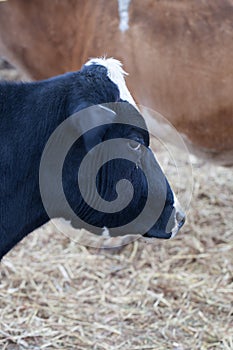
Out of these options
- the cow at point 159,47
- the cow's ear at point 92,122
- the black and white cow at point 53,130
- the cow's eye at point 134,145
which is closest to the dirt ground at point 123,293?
the cow at point 159,47

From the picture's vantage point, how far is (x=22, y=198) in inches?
82.7

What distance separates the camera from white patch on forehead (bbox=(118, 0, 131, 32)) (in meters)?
3.31

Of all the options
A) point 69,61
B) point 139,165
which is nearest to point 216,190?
point 69,61

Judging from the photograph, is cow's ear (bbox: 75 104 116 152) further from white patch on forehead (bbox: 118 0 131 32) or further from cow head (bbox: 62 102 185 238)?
white patch on forehead (bbox: 118 0 131 32)

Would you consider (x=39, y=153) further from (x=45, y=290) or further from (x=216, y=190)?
(x=216, y=190)

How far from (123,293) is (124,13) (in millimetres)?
1317

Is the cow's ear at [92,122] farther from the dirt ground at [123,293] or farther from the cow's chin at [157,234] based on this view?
the dirt ground at [123,293]

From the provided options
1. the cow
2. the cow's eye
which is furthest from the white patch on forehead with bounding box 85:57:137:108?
the cow

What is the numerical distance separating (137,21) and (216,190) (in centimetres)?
157

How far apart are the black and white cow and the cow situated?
3.60 ft

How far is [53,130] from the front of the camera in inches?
81.0

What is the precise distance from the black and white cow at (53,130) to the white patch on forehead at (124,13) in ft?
3.98

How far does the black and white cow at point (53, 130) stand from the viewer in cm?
204

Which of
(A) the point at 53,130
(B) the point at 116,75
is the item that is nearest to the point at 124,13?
(B) the point at 116,75
